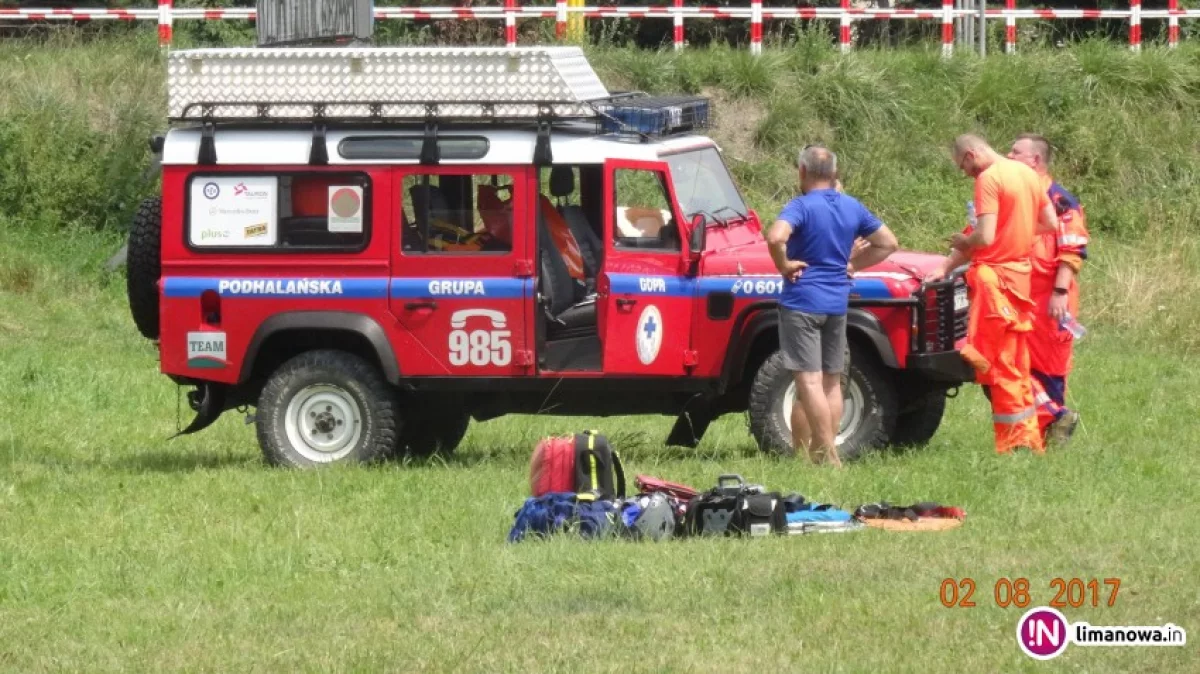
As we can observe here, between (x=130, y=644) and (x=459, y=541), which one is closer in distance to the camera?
(x=130, y=644)

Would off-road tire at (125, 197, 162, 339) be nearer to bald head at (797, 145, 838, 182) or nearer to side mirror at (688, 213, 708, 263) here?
side mirror at (688, 213, 708, 263)

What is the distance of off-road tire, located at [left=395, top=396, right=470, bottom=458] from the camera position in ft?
42.6

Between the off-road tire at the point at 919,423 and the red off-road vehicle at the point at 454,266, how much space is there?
289mm

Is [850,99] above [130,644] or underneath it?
above

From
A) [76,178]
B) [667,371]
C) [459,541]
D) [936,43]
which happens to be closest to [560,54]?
[667,371]

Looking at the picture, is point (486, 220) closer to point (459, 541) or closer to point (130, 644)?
point (459, 541)

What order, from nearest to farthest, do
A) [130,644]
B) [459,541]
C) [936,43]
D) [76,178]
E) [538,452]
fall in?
[130,644] < [459,541] < [538,452] < [76,178] < [936,43]

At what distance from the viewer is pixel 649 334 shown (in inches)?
468

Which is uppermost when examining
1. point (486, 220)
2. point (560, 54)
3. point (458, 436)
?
point (560, 54)

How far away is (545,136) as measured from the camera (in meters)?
11.9

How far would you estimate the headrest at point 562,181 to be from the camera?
480 inches

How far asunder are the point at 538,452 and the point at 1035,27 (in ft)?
64.4
